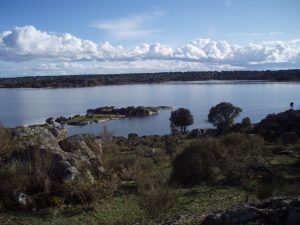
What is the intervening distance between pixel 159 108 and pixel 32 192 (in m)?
101

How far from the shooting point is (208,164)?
70.8 ft

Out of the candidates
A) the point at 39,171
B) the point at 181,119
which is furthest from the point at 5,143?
the point at 181,119

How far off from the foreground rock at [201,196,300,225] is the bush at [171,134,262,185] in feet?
38.7

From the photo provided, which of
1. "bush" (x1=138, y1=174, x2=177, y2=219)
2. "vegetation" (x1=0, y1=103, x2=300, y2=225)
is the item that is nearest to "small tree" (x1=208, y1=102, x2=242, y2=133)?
"vegetation" (x1=0, y1=103, x2=300, y2=225)

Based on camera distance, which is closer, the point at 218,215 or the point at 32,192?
the point at 218,215

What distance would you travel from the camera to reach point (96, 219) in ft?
48.3

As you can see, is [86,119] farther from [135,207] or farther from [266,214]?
[266,214]

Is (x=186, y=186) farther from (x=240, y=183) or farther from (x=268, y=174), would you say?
(x=268, y=174)

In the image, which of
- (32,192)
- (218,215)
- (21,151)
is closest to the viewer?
(218,215)

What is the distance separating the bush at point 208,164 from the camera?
833 inches

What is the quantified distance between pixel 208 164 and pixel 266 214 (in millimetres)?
13266

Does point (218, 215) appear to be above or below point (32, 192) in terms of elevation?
above

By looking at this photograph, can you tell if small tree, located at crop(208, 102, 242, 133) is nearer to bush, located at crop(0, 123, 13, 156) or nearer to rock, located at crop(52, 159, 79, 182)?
bush, located at crop(0, 123, 13, 156)

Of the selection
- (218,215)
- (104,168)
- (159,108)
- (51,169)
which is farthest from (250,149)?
(159,108)
